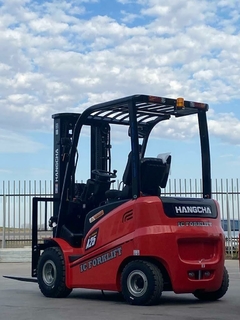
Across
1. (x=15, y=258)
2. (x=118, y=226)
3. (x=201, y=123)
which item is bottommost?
(x=15, y=258)

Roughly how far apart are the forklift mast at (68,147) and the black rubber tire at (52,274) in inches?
37.7

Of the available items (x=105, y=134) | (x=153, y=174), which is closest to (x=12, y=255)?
(x=105, y=134)

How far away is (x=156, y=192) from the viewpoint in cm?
1001

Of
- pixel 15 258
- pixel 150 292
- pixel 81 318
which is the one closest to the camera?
pixel 81 318

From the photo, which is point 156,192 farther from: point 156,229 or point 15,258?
point 15,258

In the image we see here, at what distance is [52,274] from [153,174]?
7.70ft

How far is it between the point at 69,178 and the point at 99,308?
2416 mm

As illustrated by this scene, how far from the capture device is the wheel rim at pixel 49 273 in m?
10.4

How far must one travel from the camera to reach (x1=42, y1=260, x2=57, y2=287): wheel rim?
34.2ft

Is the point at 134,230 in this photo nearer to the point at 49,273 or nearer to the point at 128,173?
the point at 128,173

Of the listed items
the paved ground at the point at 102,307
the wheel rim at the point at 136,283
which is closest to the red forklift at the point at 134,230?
the wheel rim at the point at 136,283

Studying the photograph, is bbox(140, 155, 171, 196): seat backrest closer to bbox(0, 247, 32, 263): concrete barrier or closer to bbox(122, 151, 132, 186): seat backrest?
bbox(122, 151, 132, 186): seat backrest

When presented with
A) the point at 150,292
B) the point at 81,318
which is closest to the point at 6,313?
the point at 81,318

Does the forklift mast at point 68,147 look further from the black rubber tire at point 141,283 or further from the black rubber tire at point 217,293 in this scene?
the black rubber tire at point 217,293
